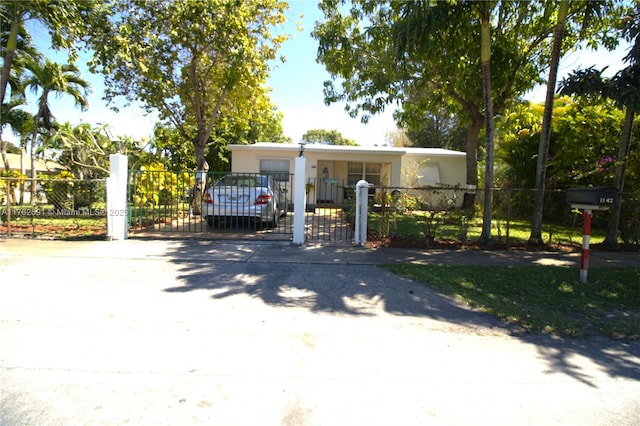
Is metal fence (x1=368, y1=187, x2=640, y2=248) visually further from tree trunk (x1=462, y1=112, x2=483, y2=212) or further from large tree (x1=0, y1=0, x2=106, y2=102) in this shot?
large tree (x1=0, y1=0, x2=106, y2=102)

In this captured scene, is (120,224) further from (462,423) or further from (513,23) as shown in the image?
(513,23)

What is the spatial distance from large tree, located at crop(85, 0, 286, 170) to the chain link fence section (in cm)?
360

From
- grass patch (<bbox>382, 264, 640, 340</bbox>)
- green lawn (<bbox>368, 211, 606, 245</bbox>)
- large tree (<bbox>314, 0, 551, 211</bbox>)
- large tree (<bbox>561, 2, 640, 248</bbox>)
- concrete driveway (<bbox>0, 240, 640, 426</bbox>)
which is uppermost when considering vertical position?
large tree (<bbox>314, 0, 551, 211</bbox>)

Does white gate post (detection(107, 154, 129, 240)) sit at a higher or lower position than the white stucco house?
lower

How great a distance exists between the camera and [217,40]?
38.4 feet

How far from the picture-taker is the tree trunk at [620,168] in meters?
8.43

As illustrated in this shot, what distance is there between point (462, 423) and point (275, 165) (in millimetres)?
15315

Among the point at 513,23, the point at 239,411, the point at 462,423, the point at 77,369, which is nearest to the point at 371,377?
the point at 462,423

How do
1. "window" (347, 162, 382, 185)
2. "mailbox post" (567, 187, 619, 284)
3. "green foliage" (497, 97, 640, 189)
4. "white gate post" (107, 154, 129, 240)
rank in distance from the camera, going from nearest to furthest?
"mailbox post" (567, 187, 619, 284) → "white gate post" (107, 154, 129, 240) → "green foliage" (497, 97, 640, 189) → "window" (347, 162, 382, 185)

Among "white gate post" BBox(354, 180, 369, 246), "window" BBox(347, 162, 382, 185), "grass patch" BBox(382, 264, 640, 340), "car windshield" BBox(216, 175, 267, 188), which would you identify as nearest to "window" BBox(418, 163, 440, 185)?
"window" BBox(347, 162, 382, 185)

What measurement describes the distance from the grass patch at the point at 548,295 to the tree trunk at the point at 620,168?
2148mm

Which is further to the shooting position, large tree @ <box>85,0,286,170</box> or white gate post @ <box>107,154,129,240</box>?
large tree @ <box>85,0,286,170</box>

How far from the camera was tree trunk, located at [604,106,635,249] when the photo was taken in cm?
843

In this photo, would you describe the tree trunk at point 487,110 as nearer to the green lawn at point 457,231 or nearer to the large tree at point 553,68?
the green lawn at point 457,231
